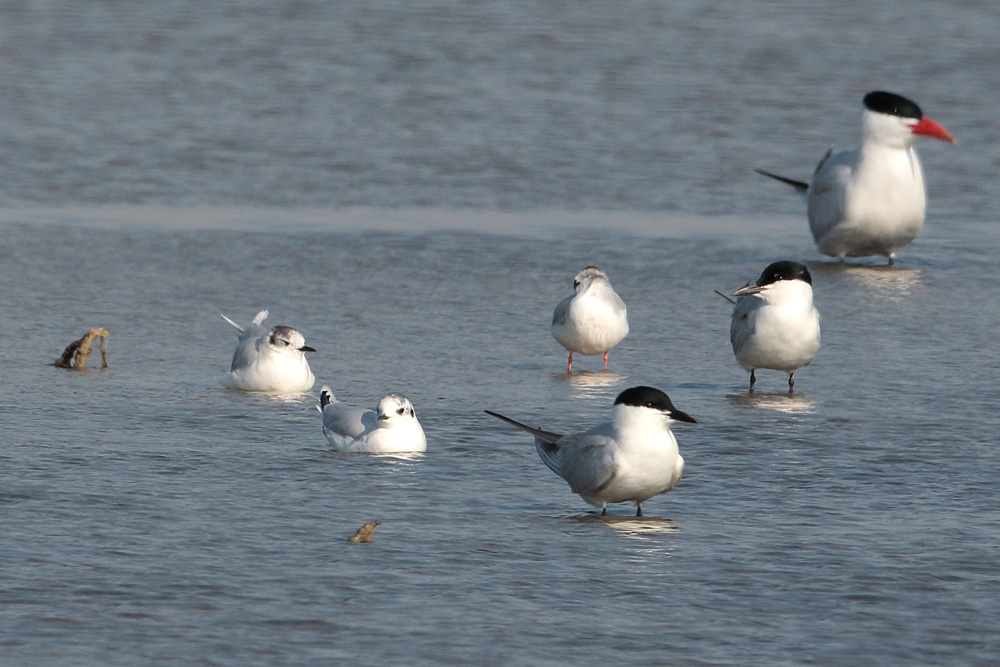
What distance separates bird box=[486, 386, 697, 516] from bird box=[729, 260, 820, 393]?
8.52 feet

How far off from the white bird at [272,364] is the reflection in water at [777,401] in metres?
2.46

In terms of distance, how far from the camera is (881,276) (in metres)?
14.2

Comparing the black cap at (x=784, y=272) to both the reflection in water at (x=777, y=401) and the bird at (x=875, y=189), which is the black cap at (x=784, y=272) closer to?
the reflection in water at (x=777, y=401)

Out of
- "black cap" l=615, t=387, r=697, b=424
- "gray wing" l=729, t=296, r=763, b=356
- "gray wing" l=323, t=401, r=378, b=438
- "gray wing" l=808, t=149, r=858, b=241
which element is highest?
"gray wing" l=808, t=149, r=858, b=241

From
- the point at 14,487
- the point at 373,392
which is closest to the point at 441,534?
the point at 14,487

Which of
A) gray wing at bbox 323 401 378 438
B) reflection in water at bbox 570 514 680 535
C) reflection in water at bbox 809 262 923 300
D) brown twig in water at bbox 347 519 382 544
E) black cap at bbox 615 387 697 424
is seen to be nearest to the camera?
brown twig in water at bbox 347 519 382 544

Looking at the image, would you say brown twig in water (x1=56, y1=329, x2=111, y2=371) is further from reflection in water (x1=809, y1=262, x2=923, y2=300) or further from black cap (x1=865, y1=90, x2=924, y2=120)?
black cap (x1=865, y1=90, x2=924, y2=120)

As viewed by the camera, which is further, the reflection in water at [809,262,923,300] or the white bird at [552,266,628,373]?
the reflection in water at [809,262,923,300]

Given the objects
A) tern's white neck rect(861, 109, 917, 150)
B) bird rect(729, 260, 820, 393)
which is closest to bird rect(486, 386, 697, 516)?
bird rect(729, 260, 820, 393)

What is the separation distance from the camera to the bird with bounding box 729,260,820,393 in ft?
33.5

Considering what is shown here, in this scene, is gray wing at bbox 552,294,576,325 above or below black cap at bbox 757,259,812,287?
below

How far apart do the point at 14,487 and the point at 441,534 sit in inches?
77.3

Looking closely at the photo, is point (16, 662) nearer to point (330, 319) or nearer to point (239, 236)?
point (330, 319)

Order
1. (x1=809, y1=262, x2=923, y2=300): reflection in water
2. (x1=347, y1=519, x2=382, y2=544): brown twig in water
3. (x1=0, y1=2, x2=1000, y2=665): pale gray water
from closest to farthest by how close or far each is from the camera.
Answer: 1. (x1=0, y1=2, x2=1000, y2=665): pale gray water
2. (x1=347, y1=519, x2=382, y2=544): brown twig in water
3. (x1=809, y1=262, x2=923, y2=300): reflection in water
